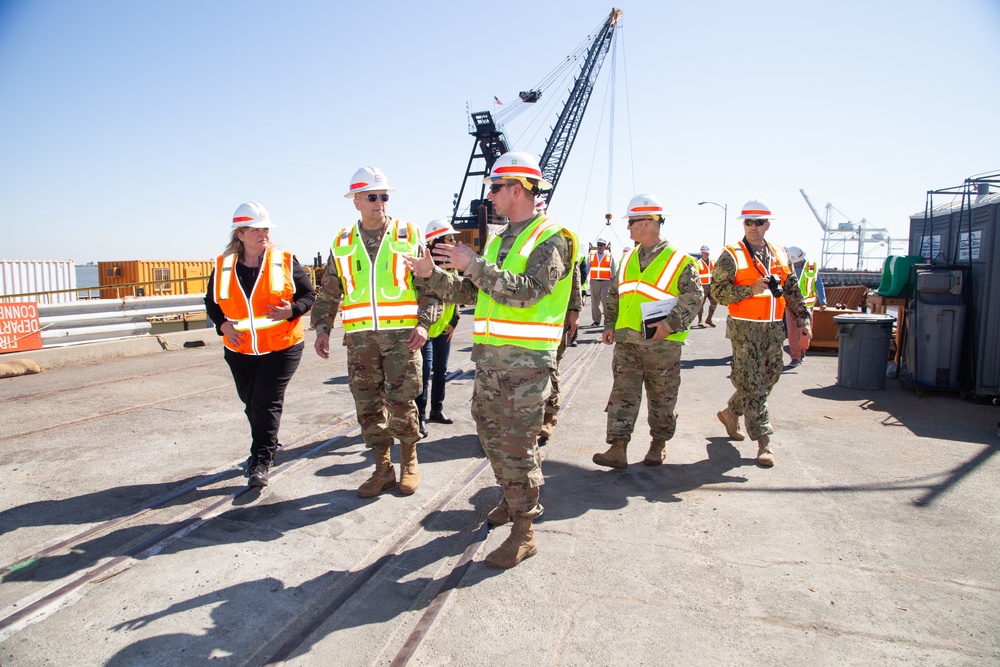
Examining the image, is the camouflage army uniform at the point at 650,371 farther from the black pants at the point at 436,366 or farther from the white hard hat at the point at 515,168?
the black pants at the point at 436,366

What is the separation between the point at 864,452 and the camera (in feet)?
16.9

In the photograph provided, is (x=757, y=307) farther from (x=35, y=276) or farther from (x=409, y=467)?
(x=35, y=276)

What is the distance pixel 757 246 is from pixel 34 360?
10437 millimetres

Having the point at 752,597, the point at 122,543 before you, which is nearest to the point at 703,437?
the point at 752,597

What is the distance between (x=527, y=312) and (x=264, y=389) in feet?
7.33

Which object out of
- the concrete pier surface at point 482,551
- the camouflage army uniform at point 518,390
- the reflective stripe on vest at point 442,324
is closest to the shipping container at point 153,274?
the concrete pier surface at point 482,551

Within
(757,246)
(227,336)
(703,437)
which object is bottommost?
(703,437)

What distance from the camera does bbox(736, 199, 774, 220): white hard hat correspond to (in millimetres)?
4918

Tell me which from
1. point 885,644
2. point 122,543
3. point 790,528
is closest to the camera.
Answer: point 885,644

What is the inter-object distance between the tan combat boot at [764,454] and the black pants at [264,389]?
3749mm

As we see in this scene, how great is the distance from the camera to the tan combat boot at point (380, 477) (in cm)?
400

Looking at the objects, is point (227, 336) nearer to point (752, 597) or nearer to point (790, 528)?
point (752, 597)

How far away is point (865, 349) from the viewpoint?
7.82m

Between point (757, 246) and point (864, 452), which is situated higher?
point (757, 246)
